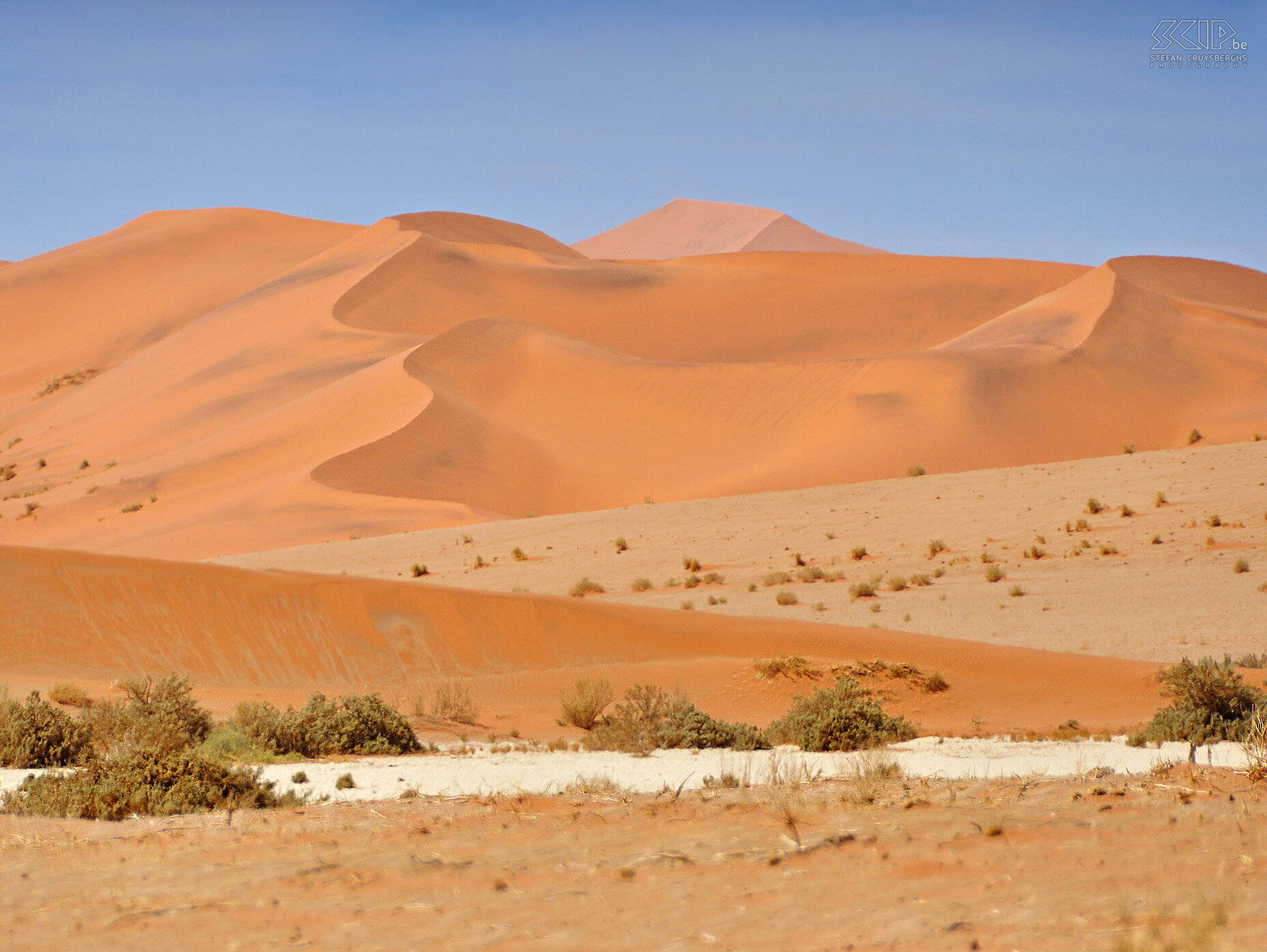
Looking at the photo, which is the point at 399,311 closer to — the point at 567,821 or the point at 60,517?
the point at 60,517

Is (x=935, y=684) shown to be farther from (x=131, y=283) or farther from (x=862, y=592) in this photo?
(x=131, y=283)

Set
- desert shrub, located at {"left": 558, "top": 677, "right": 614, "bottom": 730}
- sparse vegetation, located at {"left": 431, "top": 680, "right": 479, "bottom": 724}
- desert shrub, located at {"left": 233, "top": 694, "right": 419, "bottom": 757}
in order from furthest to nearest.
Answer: sparse vegetation, located at {"left": 431, "top": 680, "right": 479, "bottom": 724}, desert shrub, located at {"left": 558, "top": 677, "right": 614, "bottom": 730}, desert shrub, located at {"left": 233, "top": 694, "right": 419, "bottom": 757}

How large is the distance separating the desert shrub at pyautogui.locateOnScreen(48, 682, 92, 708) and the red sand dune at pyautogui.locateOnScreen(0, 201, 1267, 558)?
22.6 metres

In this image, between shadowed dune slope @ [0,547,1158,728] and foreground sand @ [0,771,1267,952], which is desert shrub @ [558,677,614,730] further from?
foreground sand @ [0,771,1267,952]

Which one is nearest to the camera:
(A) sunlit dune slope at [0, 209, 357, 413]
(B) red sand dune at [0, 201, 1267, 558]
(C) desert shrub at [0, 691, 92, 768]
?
(C) desert shrub at [0, 691, 92, 768]

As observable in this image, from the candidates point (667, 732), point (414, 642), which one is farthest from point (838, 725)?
point (414, 642)

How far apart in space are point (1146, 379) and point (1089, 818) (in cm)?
4964

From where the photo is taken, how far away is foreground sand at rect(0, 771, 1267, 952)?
4598 mm

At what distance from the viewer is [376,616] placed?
1745 centimetres

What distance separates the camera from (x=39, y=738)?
384 inches

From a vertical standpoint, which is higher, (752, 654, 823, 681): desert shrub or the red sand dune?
the red sand dune

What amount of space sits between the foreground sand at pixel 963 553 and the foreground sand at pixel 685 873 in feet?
40.3

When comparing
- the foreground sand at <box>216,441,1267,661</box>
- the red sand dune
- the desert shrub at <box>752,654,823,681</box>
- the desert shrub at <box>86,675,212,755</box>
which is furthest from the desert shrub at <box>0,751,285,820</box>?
the red sand dune

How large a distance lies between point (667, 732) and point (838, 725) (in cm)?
157
